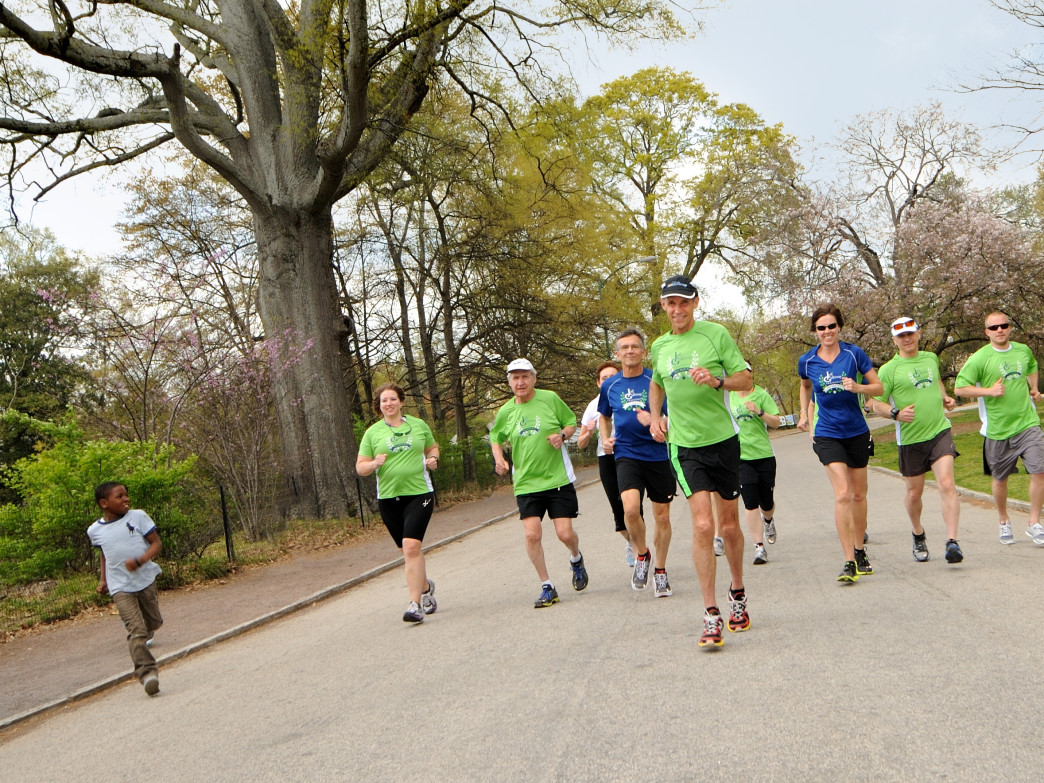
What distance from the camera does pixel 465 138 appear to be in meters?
28.6

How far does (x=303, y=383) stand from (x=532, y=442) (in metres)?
11.6

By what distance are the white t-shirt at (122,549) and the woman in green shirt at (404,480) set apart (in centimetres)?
185

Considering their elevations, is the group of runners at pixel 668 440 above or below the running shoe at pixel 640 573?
above

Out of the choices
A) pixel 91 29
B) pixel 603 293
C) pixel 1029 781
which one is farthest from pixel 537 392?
pixel 603 293

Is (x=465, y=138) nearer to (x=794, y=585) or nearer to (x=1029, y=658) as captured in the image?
(x=794, y=585)

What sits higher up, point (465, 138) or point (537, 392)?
point (465, 138)

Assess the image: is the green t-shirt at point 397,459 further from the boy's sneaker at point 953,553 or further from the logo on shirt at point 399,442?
the boy's sneaker at point 953,553

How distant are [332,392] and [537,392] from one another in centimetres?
1148

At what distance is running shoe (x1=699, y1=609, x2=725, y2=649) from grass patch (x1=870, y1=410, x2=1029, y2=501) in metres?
6.18

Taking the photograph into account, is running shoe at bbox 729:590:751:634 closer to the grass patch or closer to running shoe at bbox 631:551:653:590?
running shoe at bbox 631:551:653:590

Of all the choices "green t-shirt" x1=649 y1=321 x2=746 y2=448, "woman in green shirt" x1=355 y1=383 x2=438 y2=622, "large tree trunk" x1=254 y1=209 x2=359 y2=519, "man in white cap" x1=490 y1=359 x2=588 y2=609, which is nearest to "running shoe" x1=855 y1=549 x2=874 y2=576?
"green t-shirt" x1=649 y1=321 x2=746 y2=448

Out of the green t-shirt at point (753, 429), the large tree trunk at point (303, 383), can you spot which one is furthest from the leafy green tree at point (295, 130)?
the green t-shirt at point (753, 429)

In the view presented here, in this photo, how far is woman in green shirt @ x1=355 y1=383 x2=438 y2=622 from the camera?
827cm

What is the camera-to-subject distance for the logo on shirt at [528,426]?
8.29m
